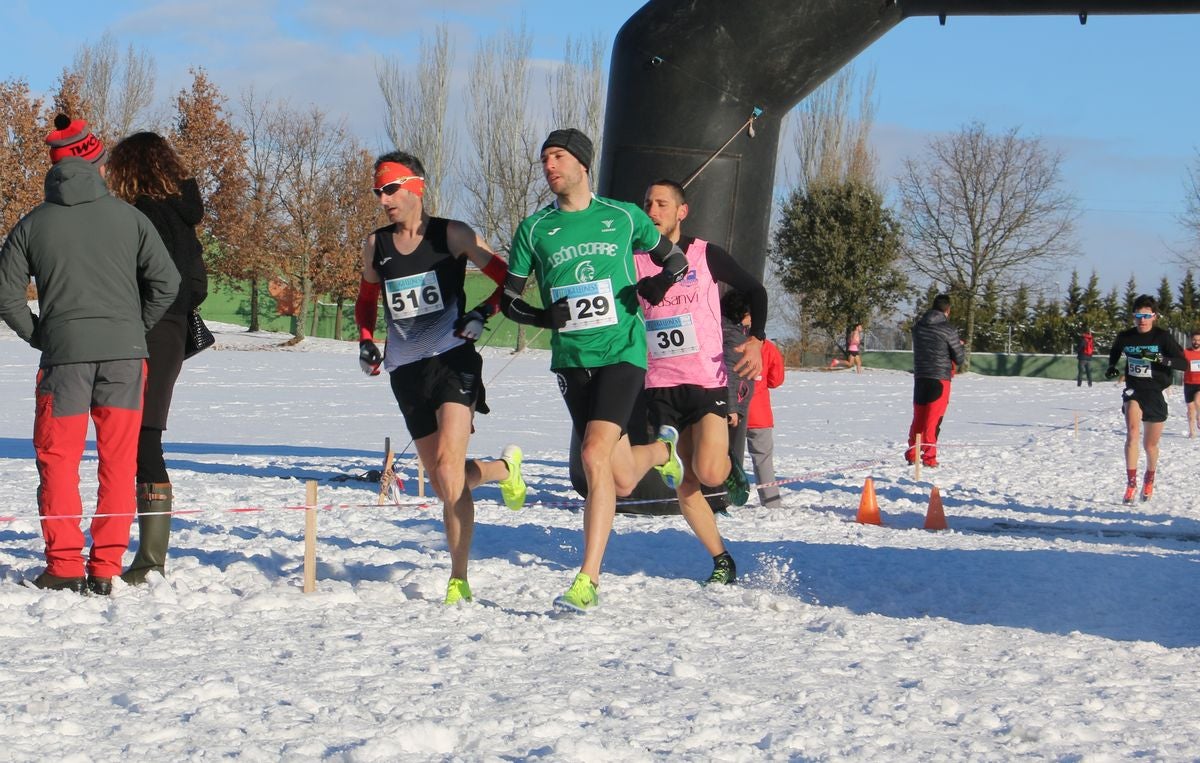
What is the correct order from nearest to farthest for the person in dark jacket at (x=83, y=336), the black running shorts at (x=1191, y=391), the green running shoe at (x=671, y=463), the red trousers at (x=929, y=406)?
the person in dark jacket at (x=83, y=336) < the green running shoe at (x=671, y=463) < the red trousers at (x=929, y=406) < the black running shorts at (x=1191, y=391)

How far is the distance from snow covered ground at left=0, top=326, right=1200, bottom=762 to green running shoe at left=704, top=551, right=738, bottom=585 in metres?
0.12

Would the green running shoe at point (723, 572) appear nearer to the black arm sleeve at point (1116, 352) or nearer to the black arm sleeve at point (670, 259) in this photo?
the black arm sleeve at point (670, 259)

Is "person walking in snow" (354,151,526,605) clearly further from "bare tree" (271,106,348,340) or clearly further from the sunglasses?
"bare tree" (271,106,348,340)

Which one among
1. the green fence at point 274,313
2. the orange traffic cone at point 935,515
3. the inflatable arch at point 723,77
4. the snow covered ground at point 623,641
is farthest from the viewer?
the green fence at point 274,313

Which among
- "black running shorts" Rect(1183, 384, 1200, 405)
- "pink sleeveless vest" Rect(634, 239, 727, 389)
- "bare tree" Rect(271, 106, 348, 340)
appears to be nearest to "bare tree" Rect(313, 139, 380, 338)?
"bare tree" Rect(271, 106, 348, 340)

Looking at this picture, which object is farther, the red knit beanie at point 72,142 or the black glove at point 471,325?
the red knit beanie at point 72,142

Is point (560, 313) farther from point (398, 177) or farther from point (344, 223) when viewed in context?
point (344, 223)

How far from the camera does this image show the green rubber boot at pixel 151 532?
5750mm

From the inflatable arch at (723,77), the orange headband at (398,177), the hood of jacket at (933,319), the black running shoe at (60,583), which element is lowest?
the black running shoe at (60,583)

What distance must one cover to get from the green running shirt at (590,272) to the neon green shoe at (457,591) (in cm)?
99

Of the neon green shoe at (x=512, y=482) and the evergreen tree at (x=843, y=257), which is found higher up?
the evergreen tree at (x=843, y=257)

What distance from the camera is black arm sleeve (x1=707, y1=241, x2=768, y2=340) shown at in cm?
650

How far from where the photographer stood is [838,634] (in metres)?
5.11

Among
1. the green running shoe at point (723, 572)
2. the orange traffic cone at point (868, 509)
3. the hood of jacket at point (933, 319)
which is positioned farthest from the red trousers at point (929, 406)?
the green running shoe at point (723, 572)
